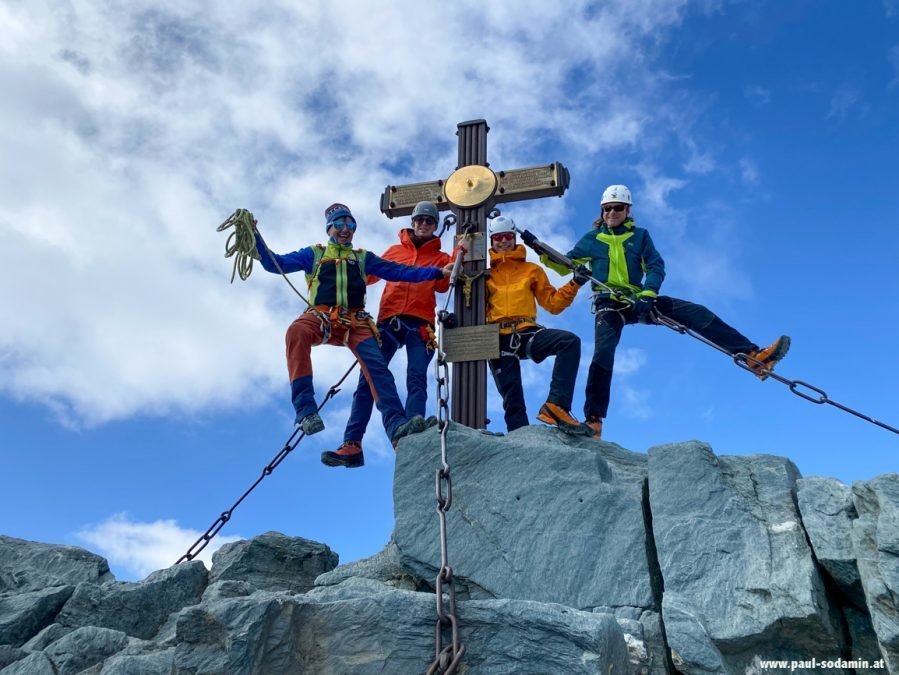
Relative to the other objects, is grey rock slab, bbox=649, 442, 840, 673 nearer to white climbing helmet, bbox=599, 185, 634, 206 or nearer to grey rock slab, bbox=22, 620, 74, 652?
white climbing helmet, bbox=599, 185, 634, 206

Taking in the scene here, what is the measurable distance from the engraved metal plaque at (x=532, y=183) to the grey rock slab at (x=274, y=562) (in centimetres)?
494

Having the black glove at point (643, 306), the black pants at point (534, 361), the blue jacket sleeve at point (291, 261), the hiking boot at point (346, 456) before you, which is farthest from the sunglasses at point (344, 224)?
the black glove at point (643, 306)

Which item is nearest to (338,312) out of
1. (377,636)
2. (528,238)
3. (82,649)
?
(528,238)

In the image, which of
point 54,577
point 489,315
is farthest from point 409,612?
point 54,577

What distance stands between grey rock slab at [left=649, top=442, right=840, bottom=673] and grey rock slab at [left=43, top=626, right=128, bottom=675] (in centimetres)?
458

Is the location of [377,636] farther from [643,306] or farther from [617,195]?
[617,195]

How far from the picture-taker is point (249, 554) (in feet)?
31.8

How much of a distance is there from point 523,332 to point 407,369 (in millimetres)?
1434

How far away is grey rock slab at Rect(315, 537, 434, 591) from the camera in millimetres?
8156

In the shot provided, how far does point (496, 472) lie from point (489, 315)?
2871mm

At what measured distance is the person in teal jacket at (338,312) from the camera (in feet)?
32.5

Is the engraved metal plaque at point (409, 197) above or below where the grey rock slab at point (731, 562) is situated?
above

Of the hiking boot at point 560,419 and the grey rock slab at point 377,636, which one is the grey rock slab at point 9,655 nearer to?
the grey rock slab at point 377,636

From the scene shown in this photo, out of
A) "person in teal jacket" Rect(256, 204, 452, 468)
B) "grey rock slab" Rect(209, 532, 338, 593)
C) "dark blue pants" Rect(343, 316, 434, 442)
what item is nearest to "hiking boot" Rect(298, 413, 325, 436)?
"person in teal jacket" Rect(256, 204, 452, 468)
